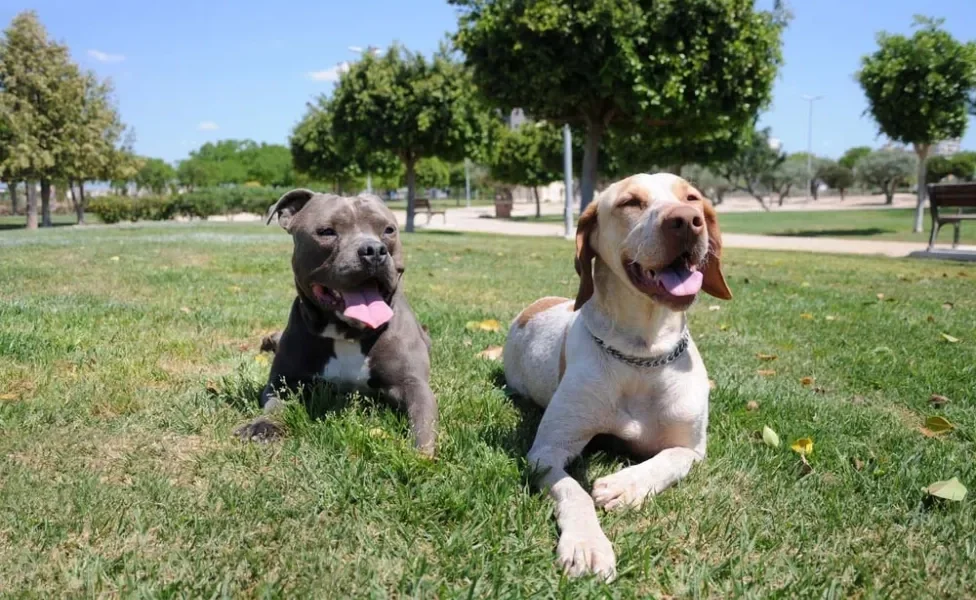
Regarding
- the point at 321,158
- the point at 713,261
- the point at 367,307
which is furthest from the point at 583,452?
the point at 321,158

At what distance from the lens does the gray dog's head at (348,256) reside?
3293 mm

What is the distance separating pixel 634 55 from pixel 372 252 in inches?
535

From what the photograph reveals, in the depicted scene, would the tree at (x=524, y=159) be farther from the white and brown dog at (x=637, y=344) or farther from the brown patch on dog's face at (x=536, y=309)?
the white and brown dog at (x=637, y=344)

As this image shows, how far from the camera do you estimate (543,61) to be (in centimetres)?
1584

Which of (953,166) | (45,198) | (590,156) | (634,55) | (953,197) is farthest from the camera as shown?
(953,166)

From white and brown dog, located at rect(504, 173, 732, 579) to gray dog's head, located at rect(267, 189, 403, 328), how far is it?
→ 94 centimetres

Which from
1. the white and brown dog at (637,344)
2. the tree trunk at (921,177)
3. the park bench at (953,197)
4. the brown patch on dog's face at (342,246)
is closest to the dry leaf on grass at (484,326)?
the brown patch on dog's face at (342,246)

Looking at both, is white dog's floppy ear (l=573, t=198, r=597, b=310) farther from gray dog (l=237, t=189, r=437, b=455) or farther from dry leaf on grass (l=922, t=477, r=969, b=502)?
dry leaf on grass (l=922, t=477, r=969, b=502)

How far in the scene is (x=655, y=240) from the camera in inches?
107

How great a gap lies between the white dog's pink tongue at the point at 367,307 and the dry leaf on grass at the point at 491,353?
5.01ft

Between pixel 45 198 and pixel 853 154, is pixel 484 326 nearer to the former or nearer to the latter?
pixel 45 198

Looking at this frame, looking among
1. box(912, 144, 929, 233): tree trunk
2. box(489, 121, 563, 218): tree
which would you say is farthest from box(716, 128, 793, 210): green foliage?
box(912, 144, 929, 233): tree trunk

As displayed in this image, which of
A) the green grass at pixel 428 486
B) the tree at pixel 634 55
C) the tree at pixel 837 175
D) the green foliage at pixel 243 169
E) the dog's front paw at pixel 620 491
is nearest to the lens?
the green grass at pixel 428 486

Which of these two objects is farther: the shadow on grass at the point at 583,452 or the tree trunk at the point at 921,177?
the tree trunk at the point at 921,177
